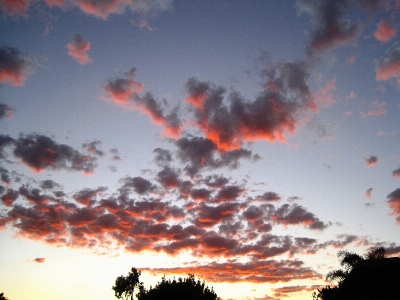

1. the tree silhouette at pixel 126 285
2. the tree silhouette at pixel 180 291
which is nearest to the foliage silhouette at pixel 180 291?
the tree silhouette at pixel 180 291

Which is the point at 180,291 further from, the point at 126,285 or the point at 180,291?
the point at 126,285

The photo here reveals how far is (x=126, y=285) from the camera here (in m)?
77.1

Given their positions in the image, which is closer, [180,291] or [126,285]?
[180,291]

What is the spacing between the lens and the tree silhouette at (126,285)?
76375mm

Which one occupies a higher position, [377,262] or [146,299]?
[377,262]

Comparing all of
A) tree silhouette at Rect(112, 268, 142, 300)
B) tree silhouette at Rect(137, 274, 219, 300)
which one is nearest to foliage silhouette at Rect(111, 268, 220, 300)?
tree silhouette at Rect(137, 274, 219, 300)

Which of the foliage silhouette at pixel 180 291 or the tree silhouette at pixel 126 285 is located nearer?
the foliage silhouette at pixel 180 291

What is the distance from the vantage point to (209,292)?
122ft

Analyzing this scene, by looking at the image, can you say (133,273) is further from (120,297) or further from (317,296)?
(317,296)

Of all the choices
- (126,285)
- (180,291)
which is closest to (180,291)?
(180,291)

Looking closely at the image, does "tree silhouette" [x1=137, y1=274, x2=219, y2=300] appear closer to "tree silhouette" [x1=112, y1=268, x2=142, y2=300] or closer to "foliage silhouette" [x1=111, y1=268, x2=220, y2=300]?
"foliage silhouette" [x1=111, y1=268, x2=220, y2=300]

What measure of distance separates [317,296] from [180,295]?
45370 mm

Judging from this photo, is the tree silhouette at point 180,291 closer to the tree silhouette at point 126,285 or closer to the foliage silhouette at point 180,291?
the foliage silhouette at point 180,291

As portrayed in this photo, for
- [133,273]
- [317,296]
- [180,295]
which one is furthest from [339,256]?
[133,273]
